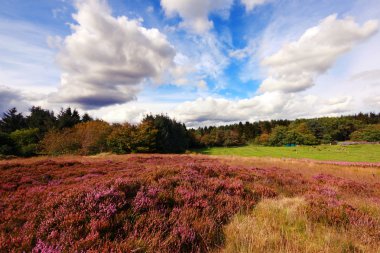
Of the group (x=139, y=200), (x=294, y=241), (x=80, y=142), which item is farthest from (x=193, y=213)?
(x=80, y=142)

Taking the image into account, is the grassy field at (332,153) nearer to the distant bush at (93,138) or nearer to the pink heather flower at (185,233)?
the distant bush at (93,138)

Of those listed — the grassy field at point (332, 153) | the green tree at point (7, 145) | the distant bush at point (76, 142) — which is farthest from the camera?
the grassy field at point (332, 153)

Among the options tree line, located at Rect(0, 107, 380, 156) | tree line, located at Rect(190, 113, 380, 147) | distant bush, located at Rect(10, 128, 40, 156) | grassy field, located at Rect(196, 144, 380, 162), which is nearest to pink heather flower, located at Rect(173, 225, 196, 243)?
tree line, located at Rect(0, 107, 380, 156)

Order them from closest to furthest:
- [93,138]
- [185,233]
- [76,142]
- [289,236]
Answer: [185,233] → [289,236] → [76,142] → [93,138]

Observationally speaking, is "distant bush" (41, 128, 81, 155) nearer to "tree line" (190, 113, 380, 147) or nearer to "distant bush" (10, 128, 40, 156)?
"distant bush" (10, 128, 40, 156)

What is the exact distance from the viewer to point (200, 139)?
327 ft

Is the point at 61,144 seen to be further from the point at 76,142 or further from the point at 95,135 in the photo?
the point at 95,135

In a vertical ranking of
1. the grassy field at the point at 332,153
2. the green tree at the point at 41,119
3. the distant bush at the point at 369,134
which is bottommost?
the grassy field at the point at 332,153

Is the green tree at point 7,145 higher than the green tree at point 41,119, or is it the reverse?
the green tree at point 41,119

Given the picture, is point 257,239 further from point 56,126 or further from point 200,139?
point 200,139

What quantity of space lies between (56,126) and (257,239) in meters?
60.1

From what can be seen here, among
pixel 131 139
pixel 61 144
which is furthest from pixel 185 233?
pixel 131 139

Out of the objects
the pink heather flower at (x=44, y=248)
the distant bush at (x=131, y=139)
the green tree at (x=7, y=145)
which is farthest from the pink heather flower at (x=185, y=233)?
the green tree at (x=7, y=145)

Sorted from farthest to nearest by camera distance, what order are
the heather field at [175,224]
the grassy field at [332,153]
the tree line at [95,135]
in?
1. the grassy field at [332,153]
2. the tree line at [95,135]
3. the heather field at [175,224]
